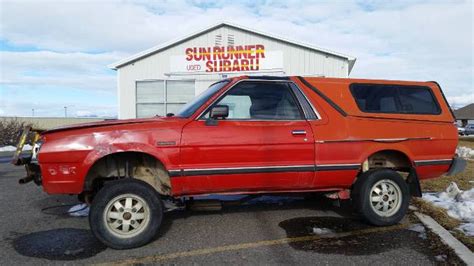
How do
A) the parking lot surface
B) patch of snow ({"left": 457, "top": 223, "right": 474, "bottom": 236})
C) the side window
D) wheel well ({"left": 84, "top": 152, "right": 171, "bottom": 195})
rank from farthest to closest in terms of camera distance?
the side window, wheel well ({"left": 84, "top": 152, "right": 171, "bottom": 195}), patch of snow ({"left": 457, "top": 223, "right": 474, "bottom": 236}), the parking lot surface

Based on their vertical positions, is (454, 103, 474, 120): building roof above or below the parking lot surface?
above

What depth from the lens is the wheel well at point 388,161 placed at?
5781 millimetres

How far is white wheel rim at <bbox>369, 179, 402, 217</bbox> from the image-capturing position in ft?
18.2

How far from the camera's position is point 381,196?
5551 millimetres

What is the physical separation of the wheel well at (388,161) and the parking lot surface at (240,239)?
29.2 inches

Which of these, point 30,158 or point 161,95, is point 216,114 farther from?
point 161,95

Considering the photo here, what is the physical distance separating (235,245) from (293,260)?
77 cm

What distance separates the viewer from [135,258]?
14.6ft

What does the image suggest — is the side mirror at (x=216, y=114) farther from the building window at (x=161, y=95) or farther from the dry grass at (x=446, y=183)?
the building window at (x=161, y=95)

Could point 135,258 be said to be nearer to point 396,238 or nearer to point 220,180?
point 220,180

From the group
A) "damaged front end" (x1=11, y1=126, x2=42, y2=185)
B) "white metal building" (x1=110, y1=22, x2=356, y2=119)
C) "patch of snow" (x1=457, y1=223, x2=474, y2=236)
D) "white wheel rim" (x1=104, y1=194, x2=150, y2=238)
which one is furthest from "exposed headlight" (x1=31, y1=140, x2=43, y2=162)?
"white metal building" (x1=110, y1=22, x2=356, y2=119)

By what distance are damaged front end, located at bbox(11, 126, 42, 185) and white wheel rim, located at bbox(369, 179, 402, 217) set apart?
4.04 metres

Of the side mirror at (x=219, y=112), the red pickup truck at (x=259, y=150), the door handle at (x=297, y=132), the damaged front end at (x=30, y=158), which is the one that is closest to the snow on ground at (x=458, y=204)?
the red pickup truck at (x=259, y=150)

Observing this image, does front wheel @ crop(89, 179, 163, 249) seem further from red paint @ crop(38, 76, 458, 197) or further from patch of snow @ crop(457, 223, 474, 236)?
patch of snow @ crop(457, 223, 474, 236)
